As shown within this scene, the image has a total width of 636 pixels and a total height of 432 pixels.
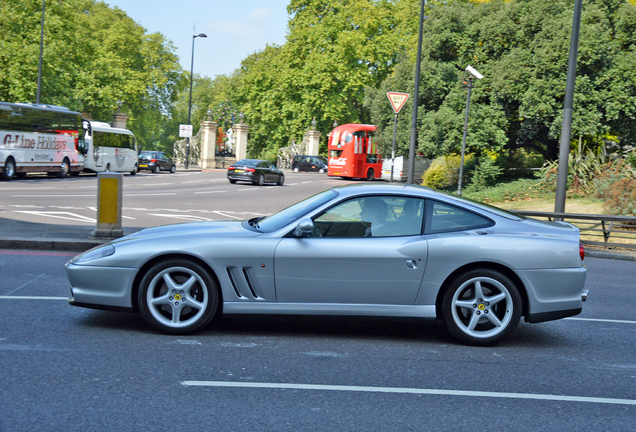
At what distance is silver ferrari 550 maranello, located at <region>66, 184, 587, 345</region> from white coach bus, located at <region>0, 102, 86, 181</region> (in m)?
26.7

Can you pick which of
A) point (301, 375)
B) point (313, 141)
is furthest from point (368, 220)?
point (313, 141)

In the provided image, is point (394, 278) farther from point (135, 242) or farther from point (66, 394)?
point (66, 394)

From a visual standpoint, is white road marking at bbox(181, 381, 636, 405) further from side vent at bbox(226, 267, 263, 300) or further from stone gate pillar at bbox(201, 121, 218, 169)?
stone gate pillar at bbox(201, 121, 218, 169)

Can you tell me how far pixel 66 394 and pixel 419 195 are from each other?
3261 mm

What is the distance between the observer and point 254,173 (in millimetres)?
37562

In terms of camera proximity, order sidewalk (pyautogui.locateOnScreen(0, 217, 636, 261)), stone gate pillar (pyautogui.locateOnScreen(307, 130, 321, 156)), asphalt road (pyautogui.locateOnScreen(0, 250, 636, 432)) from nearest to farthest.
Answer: asphalt road (pyautogui.locateOnScreen(0, 250, 636, 432)) → sidewalk (pyautogui.locateOnScreen(0, 217, 636, 261)) → stone gate pillar (pyautogui.locateOnScreen(307, 130, 321, 156))

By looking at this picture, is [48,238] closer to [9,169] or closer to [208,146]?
[9,169]

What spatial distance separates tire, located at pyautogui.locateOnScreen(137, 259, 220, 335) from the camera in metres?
5.61

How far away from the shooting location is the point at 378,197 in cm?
589

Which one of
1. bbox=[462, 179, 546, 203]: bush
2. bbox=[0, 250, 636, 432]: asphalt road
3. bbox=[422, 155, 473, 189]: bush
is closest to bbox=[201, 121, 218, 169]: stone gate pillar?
bbox=[422, 155, 473, 189]: bush

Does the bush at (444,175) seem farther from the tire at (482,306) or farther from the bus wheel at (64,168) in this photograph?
the tire at (482,306)

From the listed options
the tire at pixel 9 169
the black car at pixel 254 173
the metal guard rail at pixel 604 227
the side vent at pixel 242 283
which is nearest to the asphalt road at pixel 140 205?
the tire at pixel 9 169

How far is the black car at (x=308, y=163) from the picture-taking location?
198ft

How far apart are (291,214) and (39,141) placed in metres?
29.1
